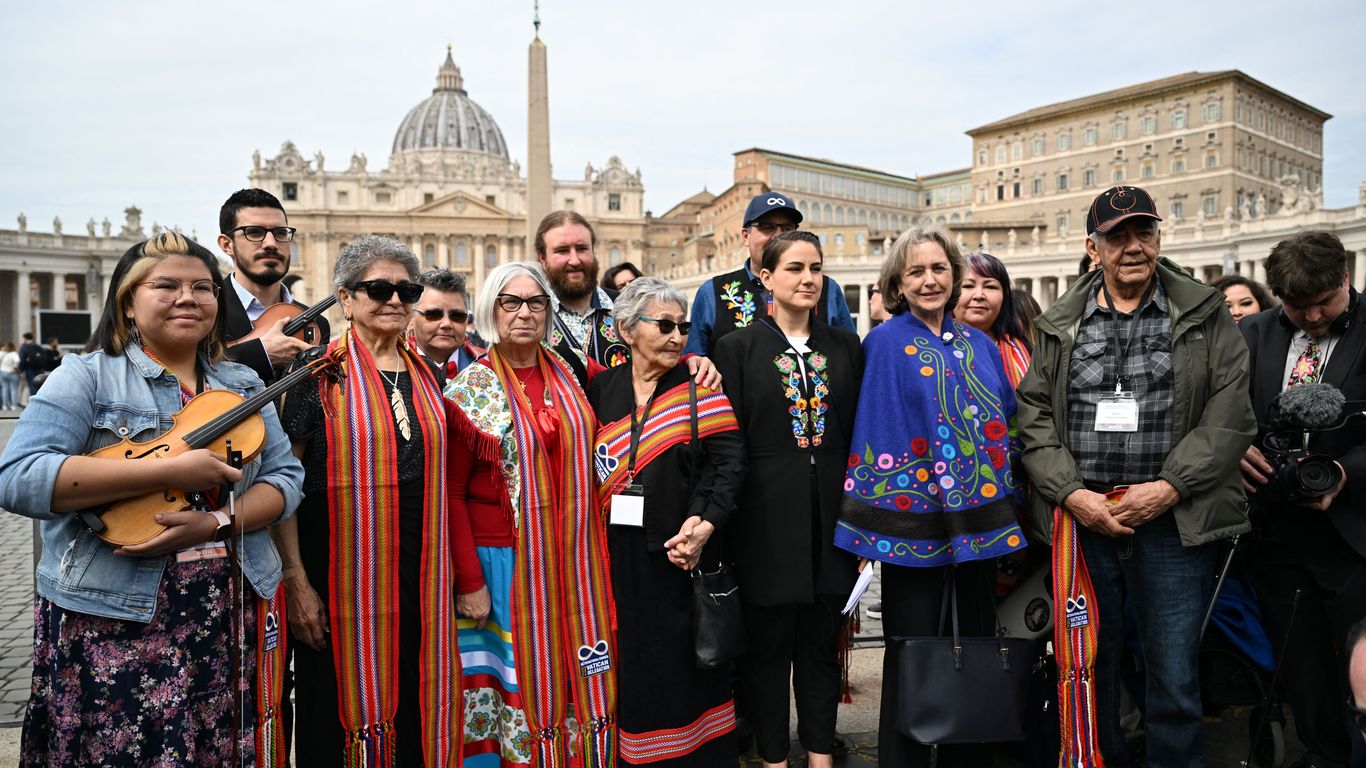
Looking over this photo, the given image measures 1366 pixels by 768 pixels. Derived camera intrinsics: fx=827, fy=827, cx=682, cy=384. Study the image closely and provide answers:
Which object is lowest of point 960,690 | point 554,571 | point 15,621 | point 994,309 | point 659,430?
point 15,621

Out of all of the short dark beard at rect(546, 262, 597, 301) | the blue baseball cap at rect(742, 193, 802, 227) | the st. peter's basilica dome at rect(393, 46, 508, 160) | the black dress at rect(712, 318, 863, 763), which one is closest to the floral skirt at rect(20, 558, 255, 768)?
the black dress at rect(712, 318, 863, 763)

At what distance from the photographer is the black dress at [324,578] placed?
3143 millimetres

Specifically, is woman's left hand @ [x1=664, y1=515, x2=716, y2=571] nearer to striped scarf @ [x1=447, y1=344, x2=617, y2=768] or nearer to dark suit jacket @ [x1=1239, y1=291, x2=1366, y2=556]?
striped scarf @ [x1=447, y1=344, x2=617, y2=768]

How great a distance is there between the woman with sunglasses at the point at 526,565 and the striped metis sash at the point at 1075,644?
1883 millimetres

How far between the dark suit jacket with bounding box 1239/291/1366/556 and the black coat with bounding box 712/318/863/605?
1.92 m

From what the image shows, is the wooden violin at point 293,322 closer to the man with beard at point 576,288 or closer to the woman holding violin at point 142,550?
the woman holding violin at point 142,550

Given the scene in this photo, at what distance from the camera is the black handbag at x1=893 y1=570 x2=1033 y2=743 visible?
3225mm

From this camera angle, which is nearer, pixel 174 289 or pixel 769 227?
pixel 174 289

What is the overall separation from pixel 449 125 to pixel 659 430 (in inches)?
4426

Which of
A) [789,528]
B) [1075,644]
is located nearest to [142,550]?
[789,528]

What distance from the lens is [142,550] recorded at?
249 centimetres

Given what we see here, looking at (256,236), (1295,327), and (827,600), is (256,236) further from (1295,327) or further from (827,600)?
(1295,327)

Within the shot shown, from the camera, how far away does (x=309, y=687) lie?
3.18 m

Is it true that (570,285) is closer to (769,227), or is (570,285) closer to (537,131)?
(769,227)
